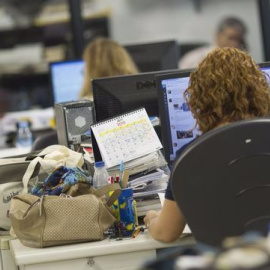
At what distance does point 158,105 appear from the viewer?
3150 millimetres

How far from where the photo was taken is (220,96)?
2.45m

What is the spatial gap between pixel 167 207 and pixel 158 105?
770 mm

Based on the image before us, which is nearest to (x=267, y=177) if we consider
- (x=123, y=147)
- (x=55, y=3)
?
(x=123, y=147)

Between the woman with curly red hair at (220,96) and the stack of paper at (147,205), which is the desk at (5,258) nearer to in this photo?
the stack of paper at (147,205)

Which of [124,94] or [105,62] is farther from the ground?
[105,62]

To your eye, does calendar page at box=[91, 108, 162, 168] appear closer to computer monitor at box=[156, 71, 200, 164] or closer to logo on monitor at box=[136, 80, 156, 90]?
computer monitor at box=[156, 71, 200, 164]

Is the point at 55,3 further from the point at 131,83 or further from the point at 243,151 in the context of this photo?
the point at 243,151

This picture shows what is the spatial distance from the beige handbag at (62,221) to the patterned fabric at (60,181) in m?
0.14

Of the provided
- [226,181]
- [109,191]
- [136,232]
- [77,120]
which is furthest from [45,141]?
[226,181]

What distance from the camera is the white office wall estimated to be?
8539 millimetres

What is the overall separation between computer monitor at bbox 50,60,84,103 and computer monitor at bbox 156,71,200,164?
117 inches

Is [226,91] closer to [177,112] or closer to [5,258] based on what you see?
[177,112]

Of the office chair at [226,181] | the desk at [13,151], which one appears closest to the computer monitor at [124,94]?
the office chair at [226,181]

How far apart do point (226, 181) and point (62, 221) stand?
0.62 metres
